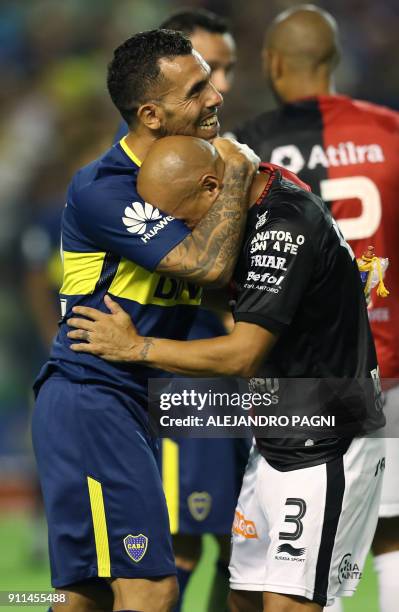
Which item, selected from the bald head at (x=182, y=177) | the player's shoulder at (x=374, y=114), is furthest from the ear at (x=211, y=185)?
the player's shoulder at (x=374, y=114)

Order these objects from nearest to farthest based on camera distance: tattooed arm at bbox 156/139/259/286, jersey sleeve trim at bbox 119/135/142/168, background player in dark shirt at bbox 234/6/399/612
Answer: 1. tattooed arm at bbox 156/139/259/286
2. jersey sleeve trim at bbox 119/135/142/168
3. background player in dark shirt at bbox 234/6/399/612

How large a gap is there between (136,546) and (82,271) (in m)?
0.90

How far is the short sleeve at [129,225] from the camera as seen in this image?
3361 millimetres

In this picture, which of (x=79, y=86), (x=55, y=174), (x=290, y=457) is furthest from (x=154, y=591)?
(x=79, y=86)

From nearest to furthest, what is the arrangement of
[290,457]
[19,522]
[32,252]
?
[290,457] → [32,252] → [19,522]

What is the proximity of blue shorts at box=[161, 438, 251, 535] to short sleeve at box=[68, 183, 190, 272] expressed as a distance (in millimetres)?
1759

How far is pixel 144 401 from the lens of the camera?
363 cm

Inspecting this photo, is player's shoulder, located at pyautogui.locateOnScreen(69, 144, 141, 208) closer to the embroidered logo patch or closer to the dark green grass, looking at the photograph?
the embroidered logo patch

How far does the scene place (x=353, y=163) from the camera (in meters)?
4.77

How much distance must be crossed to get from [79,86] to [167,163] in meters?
6.85

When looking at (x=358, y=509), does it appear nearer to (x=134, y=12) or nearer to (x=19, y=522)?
(x=19, y=522)

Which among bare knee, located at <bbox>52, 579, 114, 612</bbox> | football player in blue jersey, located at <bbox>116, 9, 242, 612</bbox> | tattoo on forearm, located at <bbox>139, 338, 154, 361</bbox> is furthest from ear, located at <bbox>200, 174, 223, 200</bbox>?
football player in blue jersey, located at <bbox>116, 9, 242, 612</bbox>

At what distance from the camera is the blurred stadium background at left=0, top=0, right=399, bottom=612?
28.9 ft

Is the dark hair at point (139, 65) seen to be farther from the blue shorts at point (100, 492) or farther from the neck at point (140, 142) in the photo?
the blue shorts at point (100, 492)
